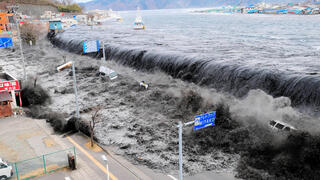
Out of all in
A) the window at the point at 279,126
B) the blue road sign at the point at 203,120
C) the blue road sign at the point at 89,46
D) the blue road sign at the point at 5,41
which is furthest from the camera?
the blue road sign at the point at 89,46

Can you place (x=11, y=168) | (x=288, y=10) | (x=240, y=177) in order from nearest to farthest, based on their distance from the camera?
(x=11, y=168) → (x=240, y=177) → (x=288, y=10)

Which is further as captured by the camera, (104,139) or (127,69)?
(127,69)

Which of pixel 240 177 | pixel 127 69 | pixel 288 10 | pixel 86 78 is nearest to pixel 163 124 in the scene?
pixel 240 177

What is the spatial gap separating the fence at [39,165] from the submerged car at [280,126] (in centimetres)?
1644

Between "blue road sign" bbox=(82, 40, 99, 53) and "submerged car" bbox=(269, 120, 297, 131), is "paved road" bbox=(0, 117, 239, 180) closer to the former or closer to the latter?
"submerged car" bbox=(269, 120, 297, 131)

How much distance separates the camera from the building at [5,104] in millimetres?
27719

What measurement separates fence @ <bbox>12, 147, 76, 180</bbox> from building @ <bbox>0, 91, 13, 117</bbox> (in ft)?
38.6

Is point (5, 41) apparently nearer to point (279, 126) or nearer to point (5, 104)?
point (5, 104)

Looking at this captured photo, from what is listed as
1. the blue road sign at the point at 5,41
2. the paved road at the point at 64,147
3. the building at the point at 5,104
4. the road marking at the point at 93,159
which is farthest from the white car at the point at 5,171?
the blue road sign at the point at 5,41

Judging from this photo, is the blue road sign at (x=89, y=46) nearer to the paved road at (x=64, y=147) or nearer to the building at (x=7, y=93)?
the building at (x=7, y=93)

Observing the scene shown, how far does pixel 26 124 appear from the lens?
26.4m

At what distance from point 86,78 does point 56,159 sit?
28602mm

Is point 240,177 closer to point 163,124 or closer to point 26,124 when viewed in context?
point 163,124

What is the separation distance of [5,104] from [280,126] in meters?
26.0
